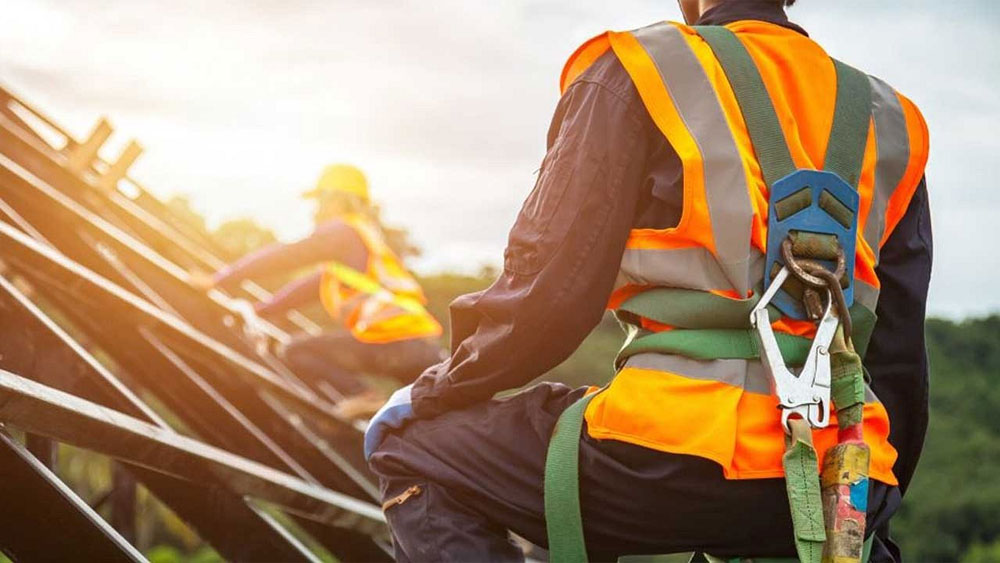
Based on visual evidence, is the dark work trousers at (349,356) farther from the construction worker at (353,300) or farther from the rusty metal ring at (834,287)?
the rusty metal ring at (834,287)

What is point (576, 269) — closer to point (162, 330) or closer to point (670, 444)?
point (670, 444)

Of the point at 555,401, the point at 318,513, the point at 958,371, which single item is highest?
the point at 958,371

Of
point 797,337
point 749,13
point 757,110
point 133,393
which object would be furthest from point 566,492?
point 133,393

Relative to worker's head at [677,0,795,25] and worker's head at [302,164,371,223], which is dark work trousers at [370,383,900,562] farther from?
worker's head at [302,164,371,223]

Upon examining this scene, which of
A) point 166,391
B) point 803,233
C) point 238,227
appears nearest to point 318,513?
point 166,391

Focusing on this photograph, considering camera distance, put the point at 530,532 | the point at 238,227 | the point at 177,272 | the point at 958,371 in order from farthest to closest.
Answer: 1. the point at 958,371
2. the point at 238,227
3. the point at 177,272
4. the point at 530,532

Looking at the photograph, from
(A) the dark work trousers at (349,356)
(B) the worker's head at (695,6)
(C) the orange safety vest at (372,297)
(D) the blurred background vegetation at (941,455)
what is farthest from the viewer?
(D) the blurred background vegetation at (941,455)

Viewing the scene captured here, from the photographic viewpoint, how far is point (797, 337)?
6.38 feet

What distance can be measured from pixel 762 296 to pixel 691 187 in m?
0.20

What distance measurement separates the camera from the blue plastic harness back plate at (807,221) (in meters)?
1.92

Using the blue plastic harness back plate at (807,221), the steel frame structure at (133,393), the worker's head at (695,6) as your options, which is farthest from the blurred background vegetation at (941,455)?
the blue plastic harness back plate at (807,221)

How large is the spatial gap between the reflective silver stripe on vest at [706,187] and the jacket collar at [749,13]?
209mm

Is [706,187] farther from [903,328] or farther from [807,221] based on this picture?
[903,328]

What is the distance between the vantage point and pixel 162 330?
4.45 metres
